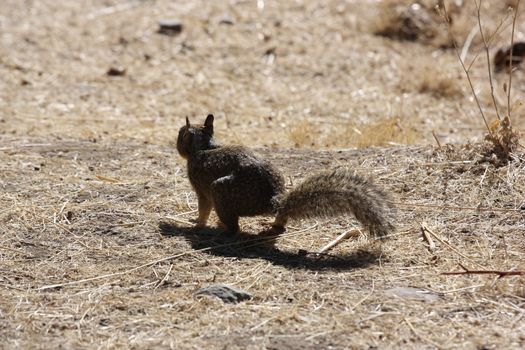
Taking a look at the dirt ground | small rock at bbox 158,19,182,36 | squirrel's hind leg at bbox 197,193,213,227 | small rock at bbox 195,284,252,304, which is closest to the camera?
the dirt ground

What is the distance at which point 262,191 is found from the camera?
6.05m

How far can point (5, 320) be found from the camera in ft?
15.7

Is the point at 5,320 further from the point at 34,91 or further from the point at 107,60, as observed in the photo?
the point at 107,60

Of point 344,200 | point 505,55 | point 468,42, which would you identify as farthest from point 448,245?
point 468,42

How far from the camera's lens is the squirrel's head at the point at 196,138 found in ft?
21.9

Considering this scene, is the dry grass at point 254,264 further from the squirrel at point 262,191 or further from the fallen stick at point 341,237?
the squirrel at point 262,191

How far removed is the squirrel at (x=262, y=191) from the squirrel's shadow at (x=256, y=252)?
0.12m

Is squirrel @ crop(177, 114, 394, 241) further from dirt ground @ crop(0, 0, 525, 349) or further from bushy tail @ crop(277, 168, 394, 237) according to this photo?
dirt ground @ crop(0, 0, 525, 349)

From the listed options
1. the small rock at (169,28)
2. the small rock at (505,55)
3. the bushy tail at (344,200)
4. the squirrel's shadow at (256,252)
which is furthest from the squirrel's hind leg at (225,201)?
the small rock at (169,28)

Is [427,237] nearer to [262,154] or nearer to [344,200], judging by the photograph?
[344,200]

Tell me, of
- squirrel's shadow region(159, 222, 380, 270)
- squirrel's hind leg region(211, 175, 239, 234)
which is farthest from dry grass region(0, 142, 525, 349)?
squirrel's hind leg region(211, 175, 239, 234)

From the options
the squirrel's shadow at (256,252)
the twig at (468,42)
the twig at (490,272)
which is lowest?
the squirrel's shadow at (256,252)

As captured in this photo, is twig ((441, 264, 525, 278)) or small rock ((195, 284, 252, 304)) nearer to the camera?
small rock ((195, 284, 252, 304))

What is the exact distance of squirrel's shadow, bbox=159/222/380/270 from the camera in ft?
18.6
